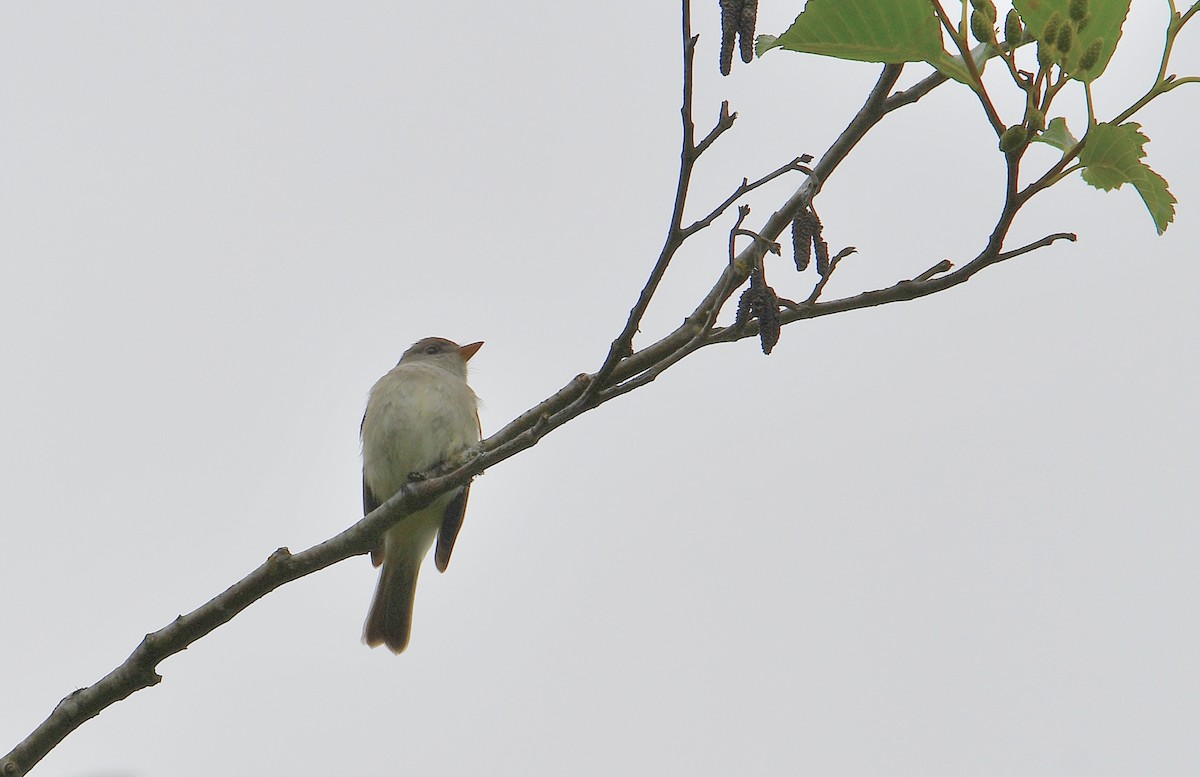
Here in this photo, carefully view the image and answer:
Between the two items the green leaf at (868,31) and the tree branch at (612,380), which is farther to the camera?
the tree branch at (612,380)

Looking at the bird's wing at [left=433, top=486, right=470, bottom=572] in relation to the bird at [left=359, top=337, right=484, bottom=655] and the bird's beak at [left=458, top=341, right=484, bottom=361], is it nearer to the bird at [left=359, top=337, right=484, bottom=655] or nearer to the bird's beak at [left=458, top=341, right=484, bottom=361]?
the bird at [left=359, top=337, right=484, bottom=655]

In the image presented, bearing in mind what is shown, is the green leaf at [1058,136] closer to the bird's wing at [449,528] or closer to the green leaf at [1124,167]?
the green leaf at [1124,167]

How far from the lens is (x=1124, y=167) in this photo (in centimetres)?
246

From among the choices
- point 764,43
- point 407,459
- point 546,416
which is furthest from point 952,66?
point 407,459

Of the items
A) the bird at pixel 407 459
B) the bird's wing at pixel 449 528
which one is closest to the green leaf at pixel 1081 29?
the bird at pixel 407 459

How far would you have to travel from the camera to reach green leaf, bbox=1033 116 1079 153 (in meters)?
2.37

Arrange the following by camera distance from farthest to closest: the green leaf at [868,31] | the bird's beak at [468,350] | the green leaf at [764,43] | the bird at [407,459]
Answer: the bird's beak at [468,350] → the bird at [407,459] → the green leaf at [764,43] → the green leaf at [868,31]

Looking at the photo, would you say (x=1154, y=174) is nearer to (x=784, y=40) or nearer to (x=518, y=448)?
(x=784, y=40)

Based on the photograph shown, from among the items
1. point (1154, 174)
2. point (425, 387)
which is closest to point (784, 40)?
point (1154, 174)

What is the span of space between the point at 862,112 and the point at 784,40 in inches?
19.5

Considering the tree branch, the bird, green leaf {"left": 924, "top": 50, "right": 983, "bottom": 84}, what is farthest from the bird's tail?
green leaf {"left": 924, "top": 50, "right": 983, "bottom": 84}

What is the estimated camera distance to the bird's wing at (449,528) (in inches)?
283

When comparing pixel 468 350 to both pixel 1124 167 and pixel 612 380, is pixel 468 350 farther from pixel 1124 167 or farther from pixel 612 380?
pixel 1124 167

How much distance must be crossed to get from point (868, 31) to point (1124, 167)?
59 cm
